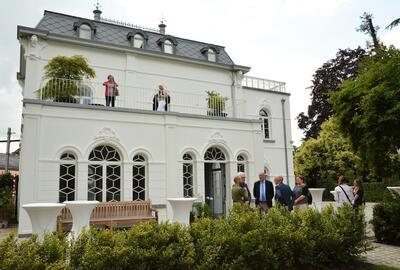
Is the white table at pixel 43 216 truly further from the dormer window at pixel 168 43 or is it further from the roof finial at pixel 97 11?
the roof finial at pixel 97 11

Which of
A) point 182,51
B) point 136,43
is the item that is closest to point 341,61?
point 182,51

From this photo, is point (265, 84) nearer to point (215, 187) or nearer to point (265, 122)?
point (265, 122)

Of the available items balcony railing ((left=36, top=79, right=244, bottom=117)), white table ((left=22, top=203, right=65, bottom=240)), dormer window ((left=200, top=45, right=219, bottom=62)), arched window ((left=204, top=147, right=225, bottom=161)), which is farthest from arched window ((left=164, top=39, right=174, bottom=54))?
white table ((left=22, top=203, right=65, bottom=240))

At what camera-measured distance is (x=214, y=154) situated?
47.2 feet

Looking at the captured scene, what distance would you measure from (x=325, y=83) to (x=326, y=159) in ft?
23.9

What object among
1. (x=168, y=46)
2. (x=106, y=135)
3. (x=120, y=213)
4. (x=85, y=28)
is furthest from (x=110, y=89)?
(x=168, y=46)

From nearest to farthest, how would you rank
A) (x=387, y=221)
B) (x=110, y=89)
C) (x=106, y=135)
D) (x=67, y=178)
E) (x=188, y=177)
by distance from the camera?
(x=387, y=221) → (x=67, y=178) → (x=106, y=135) → (x=110, y=89) → (x=188, y=177)

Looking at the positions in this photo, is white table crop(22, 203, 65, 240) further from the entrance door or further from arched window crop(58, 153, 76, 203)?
the entrance door

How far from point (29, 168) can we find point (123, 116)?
3544mm

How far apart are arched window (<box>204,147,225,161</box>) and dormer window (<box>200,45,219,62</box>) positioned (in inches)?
351

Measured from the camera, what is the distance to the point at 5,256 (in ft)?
14.4

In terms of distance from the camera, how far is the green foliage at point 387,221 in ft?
28.2

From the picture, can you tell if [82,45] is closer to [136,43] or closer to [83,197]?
[136,43]

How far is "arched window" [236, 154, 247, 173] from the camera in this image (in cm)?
1470
